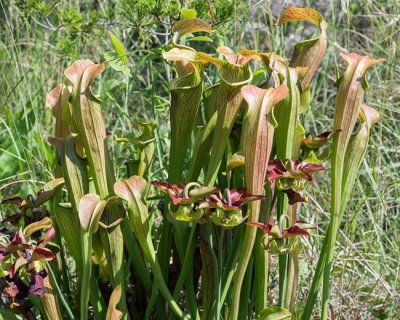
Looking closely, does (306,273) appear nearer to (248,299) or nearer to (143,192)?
(248,299)

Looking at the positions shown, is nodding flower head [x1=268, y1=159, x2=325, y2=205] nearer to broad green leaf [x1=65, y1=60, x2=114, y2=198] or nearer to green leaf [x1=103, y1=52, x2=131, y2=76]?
broad green leaf [x1=65, y1=60, x2=114, y2=198]

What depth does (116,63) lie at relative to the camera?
1.82m

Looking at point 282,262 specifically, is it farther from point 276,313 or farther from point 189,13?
point 189,13

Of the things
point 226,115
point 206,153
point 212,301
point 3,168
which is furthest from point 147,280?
point 3,168

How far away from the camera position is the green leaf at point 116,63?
1.76 meters

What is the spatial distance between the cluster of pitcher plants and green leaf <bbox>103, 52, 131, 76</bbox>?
26 centimetres

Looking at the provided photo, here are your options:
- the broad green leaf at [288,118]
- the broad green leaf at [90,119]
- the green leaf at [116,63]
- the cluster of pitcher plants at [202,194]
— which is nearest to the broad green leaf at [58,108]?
the cluster of pitcher plants at [202,194]

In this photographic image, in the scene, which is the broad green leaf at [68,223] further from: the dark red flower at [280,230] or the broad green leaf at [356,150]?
the broad green leaf at [356,150]

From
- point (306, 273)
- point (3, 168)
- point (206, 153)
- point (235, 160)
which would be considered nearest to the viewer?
point (235, 160)

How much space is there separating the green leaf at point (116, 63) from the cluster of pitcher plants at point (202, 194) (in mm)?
262

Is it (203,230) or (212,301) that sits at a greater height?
(203,230)

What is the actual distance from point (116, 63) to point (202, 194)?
2.28ft

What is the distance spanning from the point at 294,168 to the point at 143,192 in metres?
0.29

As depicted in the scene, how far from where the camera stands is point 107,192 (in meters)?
1.44
